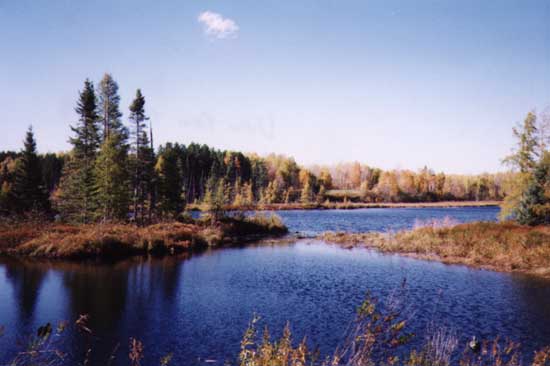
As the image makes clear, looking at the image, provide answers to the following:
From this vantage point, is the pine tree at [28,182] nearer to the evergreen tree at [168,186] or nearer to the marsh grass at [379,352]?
the evergreen tree at [168,186]

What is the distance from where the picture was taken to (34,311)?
588 inches

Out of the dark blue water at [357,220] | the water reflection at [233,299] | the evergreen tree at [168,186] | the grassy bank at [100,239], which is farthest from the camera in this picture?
the dark blue water at [357,220]

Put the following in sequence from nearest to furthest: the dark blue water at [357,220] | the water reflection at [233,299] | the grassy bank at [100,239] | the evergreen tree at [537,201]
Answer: the water reflection at [233,299] < the grassy bank at [100,239] < the evergreen tree at [537,201] < the dark blue water at [357,220]

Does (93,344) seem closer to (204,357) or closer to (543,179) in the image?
(204,357)

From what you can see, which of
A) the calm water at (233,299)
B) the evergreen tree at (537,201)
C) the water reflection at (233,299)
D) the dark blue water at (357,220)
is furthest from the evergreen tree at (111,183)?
the evergreen tree at (537,201)

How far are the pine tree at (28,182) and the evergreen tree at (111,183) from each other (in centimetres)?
1028

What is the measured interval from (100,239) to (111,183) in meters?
7.90

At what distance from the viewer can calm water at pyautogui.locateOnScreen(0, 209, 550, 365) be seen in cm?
1278

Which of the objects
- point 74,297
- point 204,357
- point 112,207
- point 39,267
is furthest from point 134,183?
point 204,357

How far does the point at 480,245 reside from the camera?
95.2 ft

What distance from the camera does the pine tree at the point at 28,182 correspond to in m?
40.7

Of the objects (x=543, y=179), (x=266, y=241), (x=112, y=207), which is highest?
(x=543, y=179)

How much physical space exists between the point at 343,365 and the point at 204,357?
3.88 m

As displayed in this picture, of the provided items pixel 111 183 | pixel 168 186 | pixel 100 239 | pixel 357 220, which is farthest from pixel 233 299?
pixel 357 220
